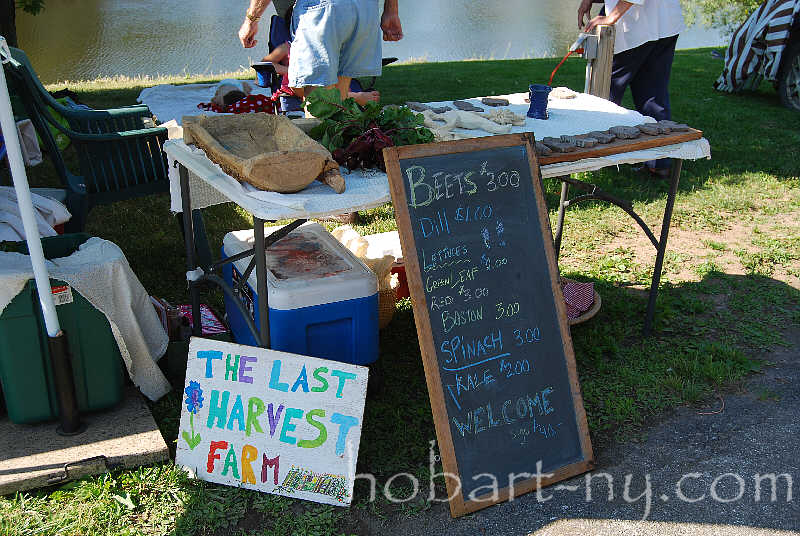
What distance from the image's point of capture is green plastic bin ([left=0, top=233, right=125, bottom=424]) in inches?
98.4

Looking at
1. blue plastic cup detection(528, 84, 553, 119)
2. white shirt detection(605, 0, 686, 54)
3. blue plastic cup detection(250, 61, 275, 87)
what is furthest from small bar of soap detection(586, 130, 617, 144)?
blue plastic cup detection(250, 61, 275, 87)

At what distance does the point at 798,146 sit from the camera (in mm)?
6625

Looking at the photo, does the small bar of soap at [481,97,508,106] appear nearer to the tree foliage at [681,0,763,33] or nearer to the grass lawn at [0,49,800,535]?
the grass lawn at [0,49,800,535]

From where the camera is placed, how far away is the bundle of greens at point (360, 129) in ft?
8.21

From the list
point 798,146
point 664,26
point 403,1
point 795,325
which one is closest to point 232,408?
point 795,325

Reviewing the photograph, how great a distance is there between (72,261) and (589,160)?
1986 millimetres

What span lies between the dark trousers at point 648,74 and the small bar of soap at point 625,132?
7.57 feet

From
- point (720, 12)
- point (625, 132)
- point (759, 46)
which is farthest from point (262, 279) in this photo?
point (720, 12)

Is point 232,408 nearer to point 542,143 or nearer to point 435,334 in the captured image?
point 435,334

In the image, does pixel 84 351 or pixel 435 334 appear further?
pixel 84 351

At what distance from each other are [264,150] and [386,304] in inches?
38.7

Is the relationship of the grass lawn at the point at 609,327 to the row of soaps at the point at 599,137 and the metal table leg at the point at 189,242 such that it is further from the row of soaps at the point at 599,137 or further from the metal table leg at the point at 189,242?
the row of soaps at the point at 599,137

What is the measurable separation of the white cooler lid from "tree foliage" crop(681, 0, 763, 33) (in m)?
13.1

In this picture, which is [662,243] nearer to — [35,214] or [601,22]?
[601,22]
